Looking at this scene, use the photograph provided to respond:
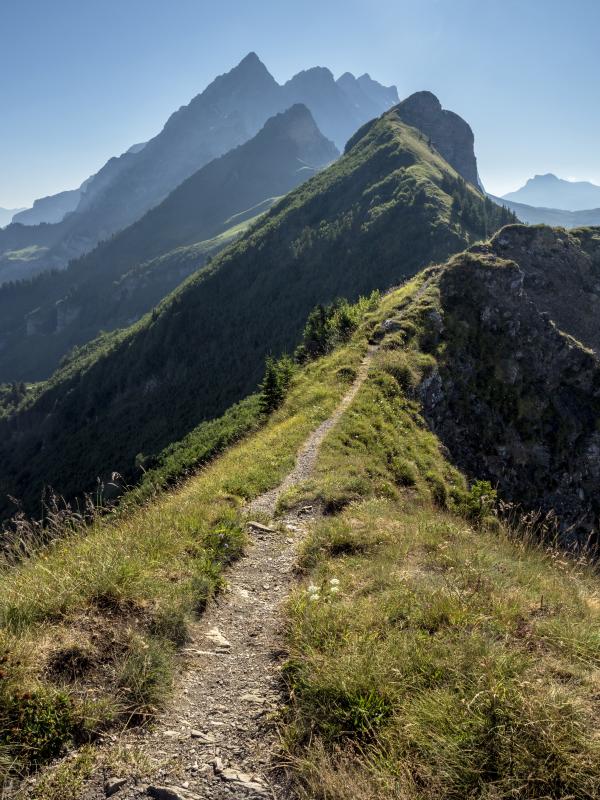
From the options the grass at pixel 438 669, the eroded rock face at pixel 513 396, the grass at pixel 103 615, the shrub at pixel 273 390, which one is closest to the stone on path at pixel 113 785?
the grass at pixel 103 615

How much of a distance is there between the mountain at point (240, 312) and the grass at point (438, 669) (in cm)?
9220

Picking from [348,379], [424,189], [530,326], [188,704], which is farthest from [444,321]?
[424,189]

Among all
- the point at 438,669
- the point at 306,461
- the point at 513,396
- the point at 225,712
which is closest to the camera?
the point at 438,669

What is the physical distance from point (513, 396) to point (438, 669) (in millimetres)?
33288

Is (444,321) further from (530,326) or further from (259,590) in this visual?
(259,590)

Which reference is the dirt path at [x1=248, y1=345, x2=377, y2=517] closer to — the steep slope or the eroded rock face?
the steep slope

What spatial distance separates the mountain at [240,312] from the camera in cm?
11775

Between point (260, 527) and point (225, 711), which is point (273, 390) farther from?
point (225, 711)

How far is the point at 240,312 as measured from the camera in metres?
155

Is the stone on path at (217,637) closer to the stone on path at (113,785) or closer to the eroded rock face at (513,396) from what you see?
the stone on path at (113,785)

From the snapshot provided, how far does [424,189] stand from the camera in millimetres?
133375

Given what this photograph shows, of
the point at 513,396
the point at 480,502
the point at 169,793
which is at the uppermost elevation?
the point at 513,396

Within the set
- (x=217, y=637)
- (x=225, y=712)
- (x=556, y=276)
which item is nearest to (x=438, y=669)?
(x=225, y=712)

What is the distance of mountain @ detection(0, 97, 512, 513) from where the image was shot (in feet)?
386
